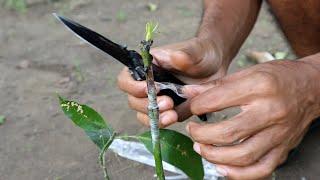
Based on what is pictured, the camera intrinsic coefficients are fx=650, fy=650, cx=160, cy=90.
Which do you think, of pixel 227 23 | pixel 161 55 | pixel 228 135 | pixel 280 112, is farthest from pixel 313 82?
pixel 227 23

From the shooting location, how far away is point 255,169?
53.1 inches

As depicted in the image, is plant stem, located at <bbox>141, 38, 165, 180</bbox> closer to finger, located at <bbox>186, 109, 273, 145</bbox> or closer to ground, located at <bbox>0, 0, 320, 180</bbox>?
finger, located at <bbox>186, 109, 273, 145</bbox>

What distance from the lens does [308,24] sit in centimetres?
206

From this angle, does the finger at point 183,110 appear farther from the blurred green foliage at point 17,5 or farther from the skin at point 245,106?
the blurred green foliage at point 17,5

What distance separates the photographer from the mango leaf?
1.29 meters

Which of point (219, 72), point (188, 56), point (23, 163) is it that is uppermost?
point (188, 56)

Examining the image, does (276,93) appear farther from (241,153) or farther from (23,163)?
(23,163)

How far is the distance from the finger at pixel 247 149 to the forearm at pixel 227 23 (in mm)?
532

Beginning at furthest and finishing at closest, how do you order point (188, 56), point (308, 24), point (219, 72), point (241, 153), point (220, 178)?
point (308, 24) < point (220, 178) < point (219, 72) < point (188, 56) < point (241, 153)

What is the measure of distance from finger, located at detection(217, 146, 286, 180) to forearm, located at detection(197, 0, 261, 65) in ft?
1.75

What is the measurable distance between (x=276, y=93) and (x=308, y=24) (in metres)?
0.82

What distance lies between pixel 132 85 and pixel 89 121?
8.7 inches

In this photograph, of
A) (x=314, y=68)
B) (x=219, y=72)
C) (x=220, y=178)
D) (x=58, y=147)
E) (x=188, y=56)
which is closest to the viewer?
(x=314, y=68)

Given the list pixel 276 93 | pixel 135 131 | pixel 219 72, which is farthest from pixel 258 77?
pixel 135 131
